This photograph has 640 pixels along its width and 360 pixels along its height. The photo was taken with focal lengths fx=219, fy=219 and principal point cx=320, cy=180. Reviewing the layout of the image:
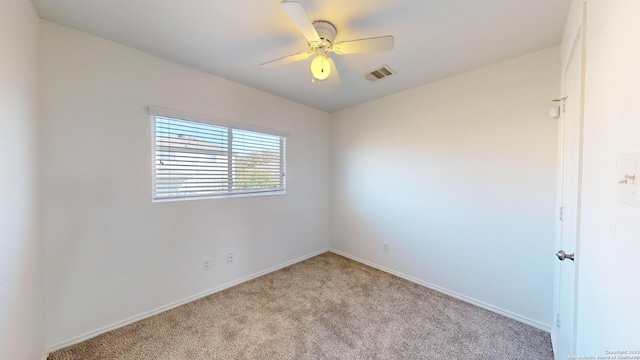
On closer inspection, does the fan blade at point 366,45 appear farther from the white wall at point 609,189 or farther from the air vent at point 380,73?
the white wall at point 609,189

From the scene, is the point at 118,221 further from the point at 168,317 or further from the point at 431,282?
the point at 431,282

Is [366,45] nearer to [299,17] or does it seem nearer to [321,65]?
[321,65]

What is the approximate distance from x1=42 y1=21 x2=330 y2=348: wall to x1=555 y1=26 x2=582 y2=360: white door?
267 centimetres

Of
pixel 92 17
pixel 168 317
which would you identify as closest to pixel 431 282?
pixel 168 317

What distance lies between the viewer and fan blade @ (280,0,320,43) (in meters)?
1.10

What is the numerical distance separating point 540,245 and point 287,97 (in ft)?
10.0

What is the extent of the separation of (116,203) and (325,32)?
2147 mm

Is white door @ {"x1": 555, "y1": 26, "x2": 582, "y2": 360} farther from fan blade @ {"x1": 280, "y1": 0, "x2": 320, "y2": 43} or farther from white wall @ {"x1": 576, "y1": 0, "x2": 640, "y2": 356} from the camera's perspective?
fan blade @ {"x1": 280, "y1": 0, "x2": 320, "y2": 43}

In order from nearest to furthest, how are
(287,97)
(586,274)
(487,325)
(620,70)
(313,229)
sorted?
(620,70) → (586,274) → (487,325) → (287,97) → (313,229)

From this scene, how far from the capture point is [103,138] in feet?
5.78

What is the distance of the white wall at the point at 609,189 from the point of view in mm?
568

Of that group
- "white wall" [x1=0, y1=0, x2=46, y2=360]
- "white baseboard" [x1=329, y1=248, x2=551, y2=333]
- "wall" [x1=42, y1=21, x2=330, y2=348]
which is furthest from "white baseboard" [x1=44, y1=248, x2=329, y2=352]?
"white baseboard" [x1=329, y1=248, x2=551, y2=333]

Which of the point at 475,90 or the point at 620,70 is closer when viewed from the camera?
the point at 620,70

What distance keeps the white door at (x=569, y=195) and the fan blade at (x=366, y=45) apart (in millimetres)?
945
